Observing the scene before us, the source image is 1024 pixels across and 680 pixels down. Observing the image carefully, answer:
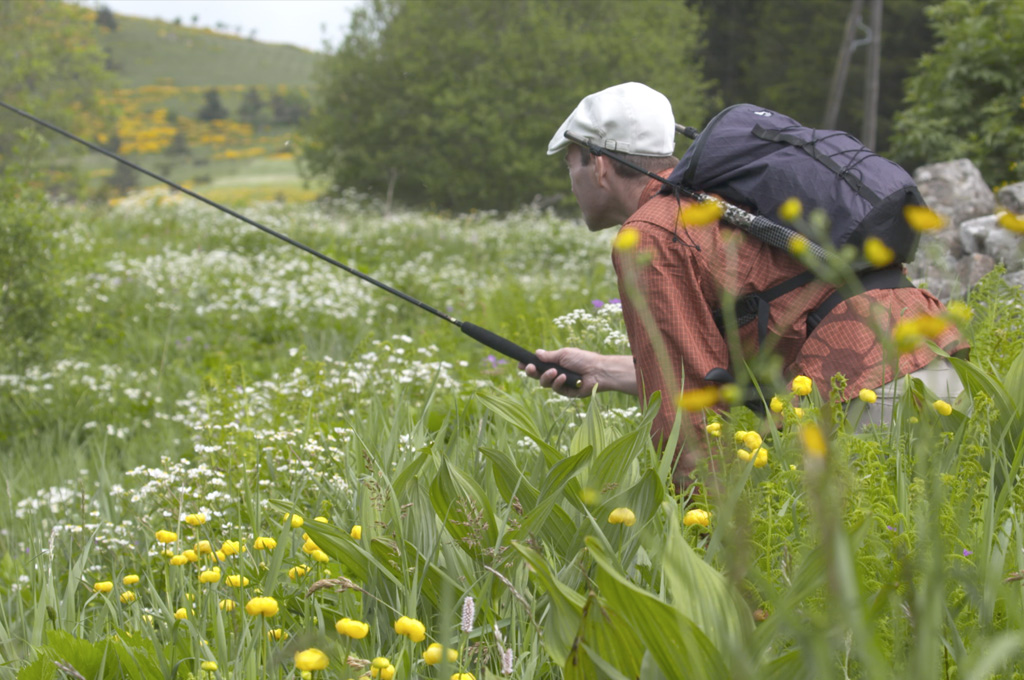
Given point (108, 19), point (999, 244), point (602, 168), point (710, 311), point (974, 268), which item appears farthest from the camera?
point (108, 19)

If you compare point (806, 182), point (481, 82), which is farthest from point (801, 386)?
point (481, 82)

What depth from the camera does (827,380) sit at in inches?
86.4

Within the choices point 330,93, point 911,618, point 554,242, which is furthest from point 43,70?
point 911,618

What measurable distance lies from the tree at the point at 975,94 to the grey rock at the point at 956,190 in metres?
1.36

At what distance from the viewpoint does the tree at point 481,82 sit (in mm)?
19656

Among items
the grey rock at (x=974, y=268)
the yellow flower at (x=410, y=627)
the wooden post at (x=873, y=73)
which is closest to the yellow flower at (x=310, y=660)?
the yellow flower at (x=410, y=627)

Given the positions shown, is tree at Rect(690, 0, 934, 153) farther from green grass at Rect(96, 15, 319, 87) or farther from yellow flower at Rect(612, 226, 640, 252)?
green grass at Rect(96, 15, 319, 87)

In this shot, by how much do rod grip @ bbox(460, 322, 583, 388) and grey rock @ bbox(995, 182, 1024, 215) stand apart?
3598mm

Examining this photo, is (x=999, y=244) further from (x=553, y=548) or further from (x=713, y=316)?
(x=553, y=548)

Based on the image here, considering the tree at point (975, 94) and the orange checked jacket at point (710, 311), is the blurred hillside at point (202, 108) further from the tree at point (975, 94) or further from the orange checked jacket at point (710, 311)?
the orange checked jacket at point (710, 311)

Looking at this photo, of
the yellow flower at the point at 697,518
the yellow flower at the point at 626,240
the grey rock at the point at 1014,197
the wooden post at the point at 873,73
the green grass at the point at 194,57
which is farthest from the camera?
the green grass at the point at 194,57

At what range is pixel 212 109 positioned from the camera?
5438 cm

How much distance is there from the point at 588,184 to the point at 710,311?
689 mm

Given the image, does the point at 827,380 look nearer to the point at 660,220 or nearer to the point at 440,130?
the point at 660,220
